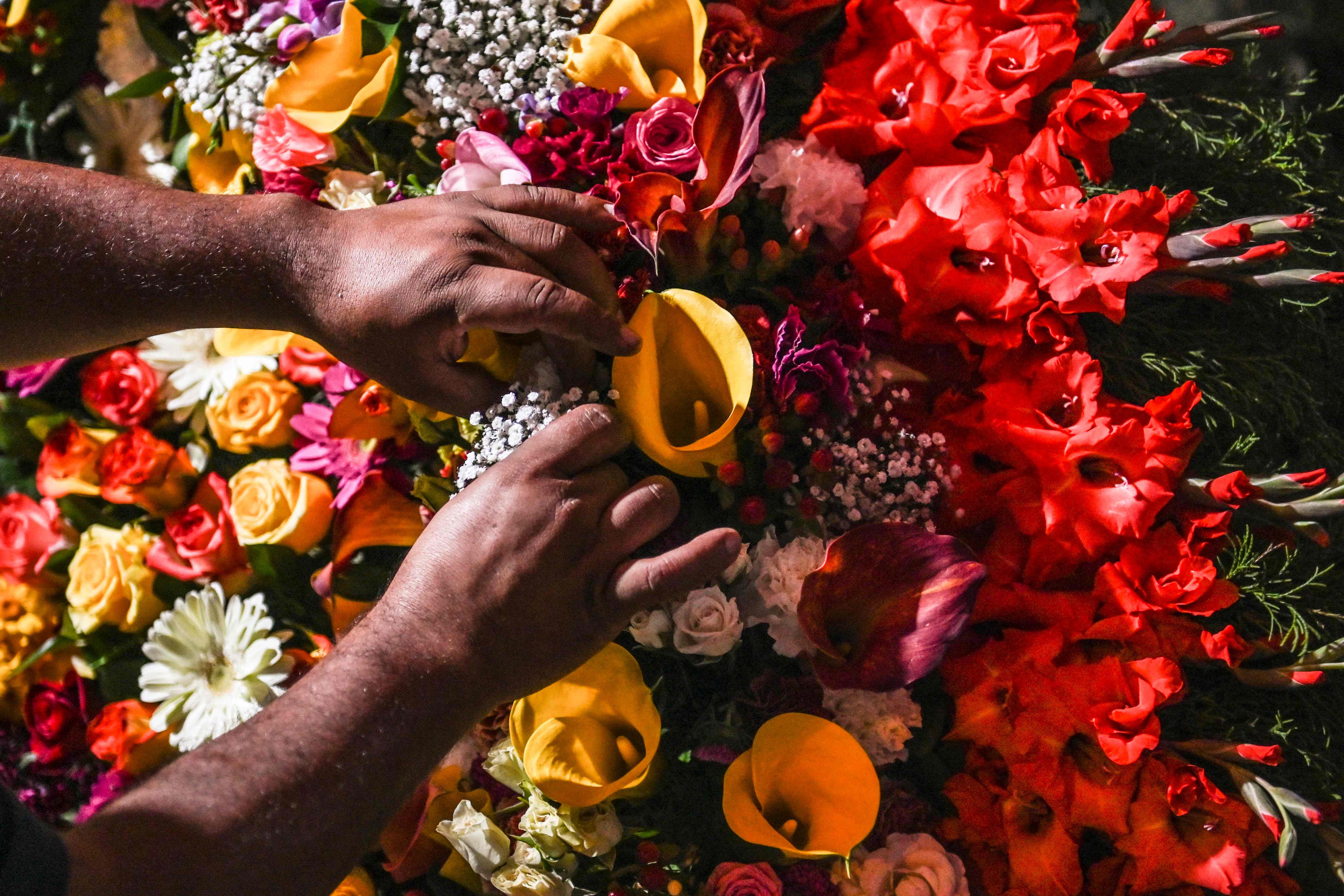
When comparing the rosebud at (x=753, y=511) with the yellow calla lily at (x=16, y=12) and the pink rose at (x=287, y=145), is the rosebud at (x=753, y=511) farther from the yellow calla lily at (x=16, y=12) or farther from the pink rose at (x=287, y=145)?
the yellow calla lily at (x=16, y=12)

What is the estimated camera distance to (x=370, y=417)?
2.96 feet

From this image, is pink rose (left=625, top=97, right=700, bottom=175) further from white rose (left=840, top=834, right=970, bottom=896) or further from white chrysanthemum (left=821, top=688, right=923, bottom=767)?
white rose (left=840, top=834, right=970, bottom=896)

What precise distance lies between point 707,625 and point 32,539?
85 cm

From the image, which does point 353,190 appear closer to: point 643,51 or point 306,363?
point 306,363

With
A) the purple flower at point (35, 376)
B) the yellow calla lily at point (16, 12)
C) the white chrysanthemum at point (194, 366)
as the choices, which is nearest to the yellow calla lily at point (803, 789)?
the white chrysanthemum at point (194, 366)

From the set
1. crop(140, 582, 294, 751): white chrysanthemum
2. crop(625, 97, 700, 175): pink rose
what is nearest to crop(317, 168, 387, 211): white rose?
crop(625, 97, 700, 175): pink rose

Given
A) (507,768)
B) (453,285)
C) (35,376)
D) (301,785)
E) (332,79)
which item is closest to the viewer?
(301,785)

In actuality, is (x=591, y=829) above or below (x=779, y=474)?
below

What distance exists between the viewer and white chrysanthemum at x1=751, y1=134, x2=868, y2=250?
803 mm

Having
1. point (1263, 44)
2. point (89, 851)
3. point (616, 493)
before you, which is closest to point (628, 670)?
point (616, 493)

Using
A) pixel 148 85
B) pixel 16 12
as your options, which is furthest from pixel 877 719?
pixel 16 12

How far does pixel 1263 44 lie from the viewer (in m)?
0.99

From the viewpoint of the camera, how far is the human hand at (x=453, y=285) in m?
0.70

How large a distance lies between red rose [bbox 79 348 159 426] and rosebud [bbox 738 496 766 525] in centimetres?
72
